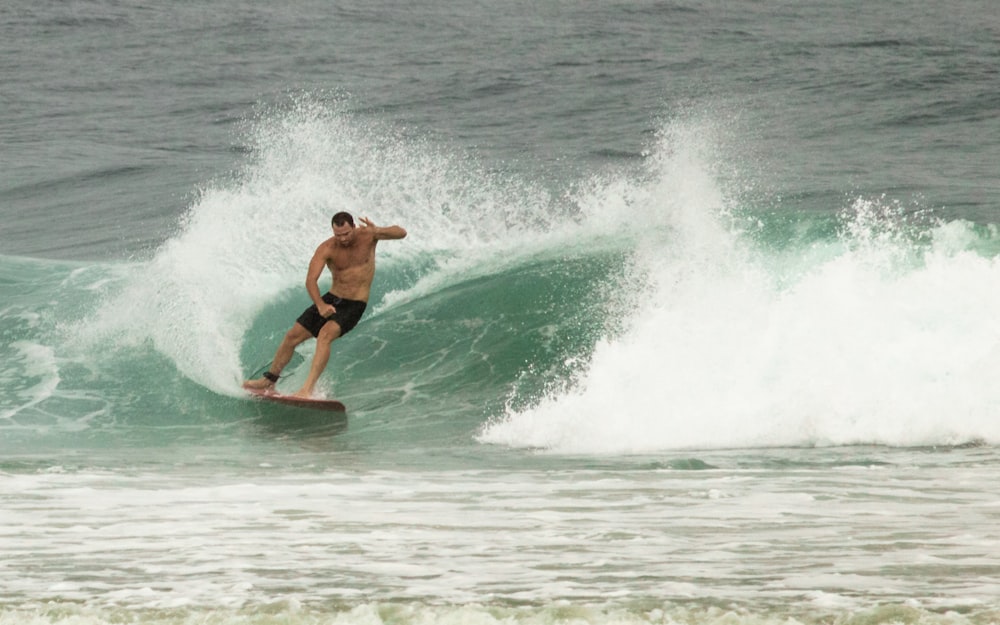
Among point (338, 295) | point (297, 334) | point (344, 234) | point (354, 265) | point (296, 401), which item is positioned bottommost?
point (296, 401)

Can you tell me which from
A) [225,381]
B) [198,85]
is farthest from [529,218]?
[198,85]

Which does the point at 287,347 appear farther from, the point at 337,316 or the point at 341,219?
the point at 341,219

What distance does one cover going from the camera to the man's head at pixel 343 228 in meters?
10.1

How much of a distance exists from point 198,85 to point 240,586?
30112 mm

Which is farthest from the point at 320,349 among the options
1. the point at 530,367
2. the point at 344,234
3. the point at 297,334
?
the point at 530,367

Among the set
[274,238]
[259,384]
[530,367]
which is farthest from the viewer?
[274,238]

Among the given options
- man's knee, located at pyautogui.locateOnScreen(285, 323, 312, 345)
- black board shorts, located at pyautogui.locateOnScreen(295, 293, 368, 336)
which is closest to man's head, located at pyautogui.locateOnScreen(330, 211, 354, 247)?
black board shorts, located at pyautogui.locateOnScreen(295, 293, 368, 336)

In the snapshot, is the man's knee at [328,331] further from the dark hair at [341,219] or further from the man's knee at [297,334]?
the dark hair at [341,219]

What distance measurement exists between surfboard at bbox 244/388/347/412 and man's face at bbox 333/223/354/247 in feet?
4.08

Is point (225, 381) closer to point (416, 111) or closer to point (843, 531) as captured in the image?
point (843, 531)

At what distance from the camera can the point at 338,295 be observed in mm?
10539

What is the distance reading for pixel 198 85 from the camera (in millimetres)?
33625

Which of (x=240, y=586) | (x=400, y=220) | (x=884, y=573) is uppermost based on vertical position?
(x=400, y=220)

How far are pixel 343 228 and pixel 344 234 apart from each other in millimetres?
58
